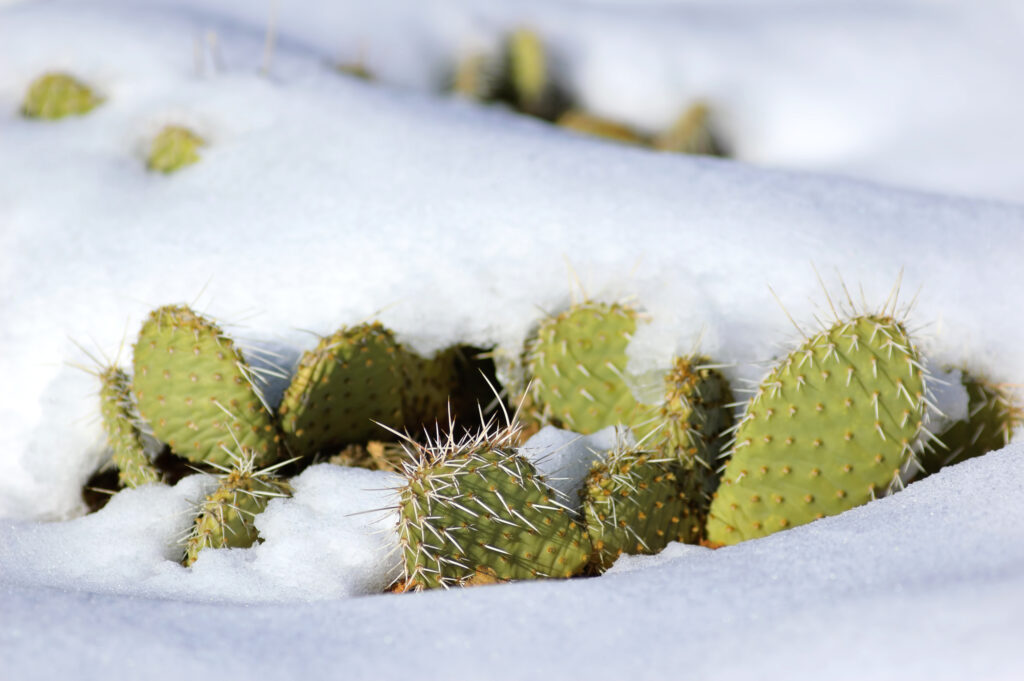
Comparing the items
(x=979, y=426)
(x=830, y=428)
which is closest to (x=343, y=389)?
(x=830, y=428)

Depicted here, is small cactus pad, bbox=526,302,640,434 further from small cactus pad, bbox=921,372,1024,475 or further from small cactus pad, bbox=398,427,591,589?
small cactus pad, bbox=921,372,1024,475

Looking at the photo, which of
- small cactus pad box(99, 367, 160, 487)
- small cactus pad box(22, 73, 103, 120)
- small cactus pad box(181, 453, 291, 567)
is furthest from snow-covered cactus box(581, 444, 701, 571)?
small cactus pad box(22, 73, 103, 120)

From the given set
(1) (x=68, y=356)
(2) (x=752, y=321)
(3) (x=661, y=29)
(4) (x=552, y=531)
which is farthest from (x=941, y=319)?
(3) (x=661, y=29)

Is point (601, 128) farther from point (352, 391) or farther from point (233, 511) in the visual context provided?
point (233, 511)

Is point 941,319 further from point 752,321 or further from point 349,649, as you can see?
point 349,649

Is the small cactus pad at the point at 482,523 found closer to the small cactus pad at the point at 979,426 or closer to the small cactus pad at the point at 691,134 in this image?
the small cactus pad at the point at 979,426

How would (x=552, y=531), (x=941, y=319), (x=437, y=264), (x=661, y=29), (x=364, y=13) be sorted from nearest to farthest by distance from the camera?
1. (x=552, y=531)
2. (x=941, y=319)
3. (x=437, y=264)
4. (x=364, y=13)
5. (x=661, y=29)
